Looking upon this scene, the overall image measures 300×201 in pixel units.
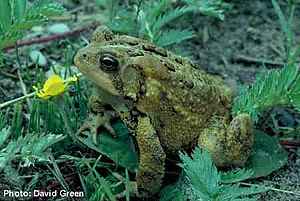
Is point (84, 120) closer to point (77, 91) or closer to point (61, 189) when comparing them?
point (77, 91)

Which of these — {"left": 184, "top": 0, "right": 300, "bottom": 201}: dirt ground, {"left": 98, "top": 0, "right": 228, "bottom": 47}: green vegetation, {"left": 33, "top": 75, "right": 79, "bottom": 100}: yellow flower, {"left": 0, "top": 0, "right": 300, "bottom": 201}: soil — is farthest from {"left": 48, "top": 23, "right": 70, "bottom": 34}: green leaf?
{"left": 33, "top": 75, "right": 79, "bottom": 100}: yellow flower

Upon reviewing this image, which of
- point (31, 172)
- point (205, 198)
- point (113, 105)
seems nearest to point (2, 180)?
point (31, 172)

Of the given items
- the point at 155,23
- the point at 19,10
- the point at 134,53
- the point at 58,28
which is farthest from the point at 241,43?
the point at 19,10

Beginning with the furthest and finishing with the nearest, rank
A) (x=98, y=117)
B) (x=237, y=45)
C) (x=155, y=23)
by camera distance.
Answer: (x=237, y=45), (x=155, y=23), (x=98, y=117)

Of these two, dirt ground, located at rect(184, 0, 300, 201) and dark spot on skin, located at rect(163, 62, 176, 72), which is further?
dirt ground, located at rect(184, 0, 300, 201)

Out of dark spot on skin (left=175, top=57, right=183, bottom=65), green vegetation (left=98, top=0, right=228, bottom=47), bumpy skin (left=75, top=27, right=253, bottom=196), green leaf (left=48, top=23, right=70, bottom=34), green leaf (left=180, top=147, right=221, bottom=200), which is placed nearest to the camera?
green leaf (left=180, top=147, right=221, bottom=200)

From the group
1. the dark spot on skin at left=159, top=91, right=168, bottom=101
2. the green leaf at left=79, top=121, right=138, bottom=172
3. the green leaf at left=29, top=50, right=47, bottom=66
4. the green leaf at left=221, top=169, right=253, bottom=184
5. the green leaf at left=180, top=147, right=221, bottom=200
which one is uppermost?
the dark spot on skin at left=159, top=91, right=168, bottom=101

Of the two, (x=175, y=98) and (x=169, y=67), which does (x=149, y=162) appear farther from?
(x=169, y=67)

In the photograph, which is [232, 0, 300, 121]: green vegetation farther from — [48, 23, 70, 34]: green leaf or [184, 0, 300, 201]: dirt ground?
[48, 23, 70, 34]: green leaf
